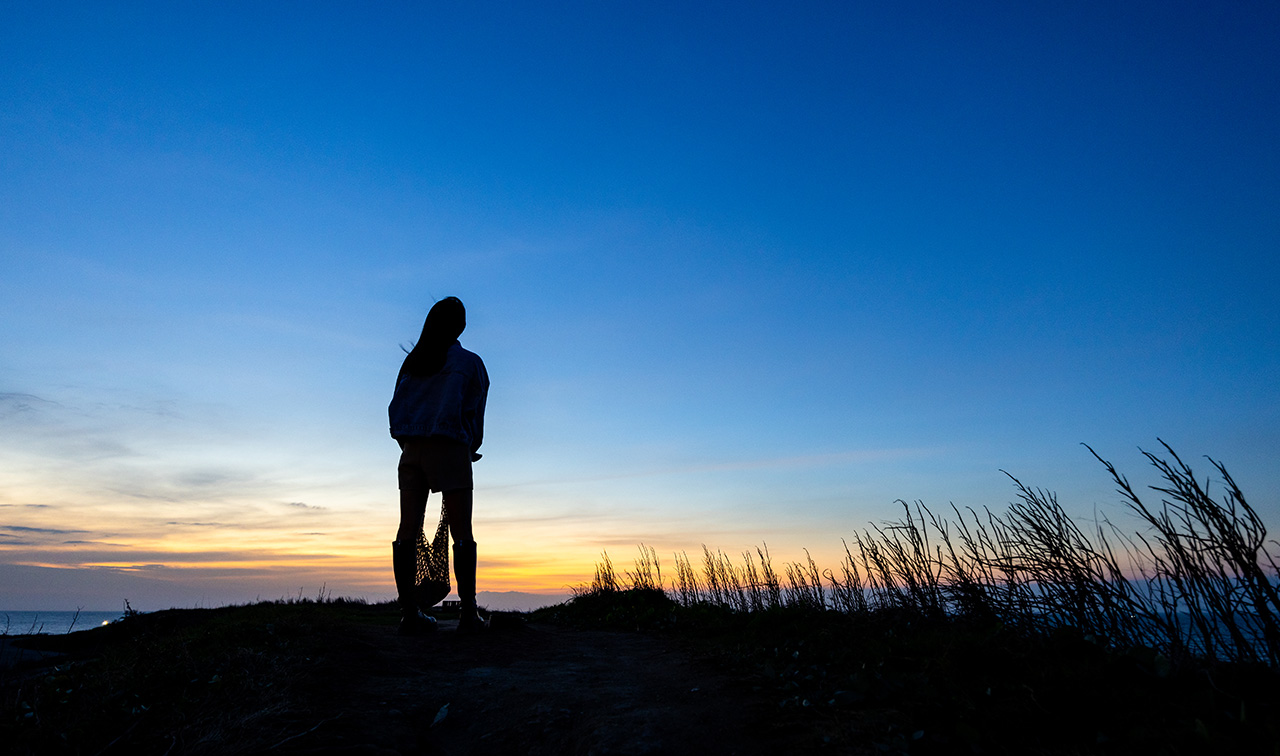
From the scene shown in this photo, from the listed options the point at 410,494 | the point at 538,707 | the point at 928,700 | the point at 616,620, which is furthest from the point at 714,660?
the point at 616,620

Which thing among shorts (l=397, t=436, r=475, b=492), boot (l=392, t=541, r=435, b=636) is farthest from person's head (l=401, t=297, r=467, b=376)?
boot (l=392, t=541, r=435, b=636)

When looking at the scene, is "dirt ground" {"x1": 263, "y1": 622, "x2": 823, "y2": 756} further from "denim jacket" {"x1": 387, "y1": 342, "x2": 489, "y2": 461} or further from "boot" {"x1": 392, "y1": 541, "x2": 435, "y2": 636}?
Answer: "denim jacket" {"x1": 387, "y1": 342, "x2": 489, "y2": 461}

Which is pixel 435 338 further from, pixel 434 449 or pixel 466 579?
pixel 466 579

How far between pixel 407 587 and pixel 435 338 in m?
2.29

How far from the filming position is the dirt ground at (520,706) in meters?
2.81

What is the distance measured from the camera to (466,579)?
577 centimetres

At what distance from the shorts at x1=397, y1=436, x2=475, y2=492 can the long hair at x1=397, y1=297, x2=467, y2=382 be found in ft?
2.20

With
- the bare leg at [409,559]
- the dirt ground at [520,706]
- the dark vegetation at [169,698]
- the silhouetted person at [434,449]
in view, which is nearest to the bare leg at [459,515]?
the silhouetted person at [434,449]

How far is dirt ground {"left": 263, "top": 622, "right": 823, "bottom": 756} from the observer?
281 centimetres

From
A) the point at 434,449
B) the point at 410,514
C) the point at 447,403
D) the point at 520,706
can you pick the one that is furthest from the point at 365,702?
the point at 447,403

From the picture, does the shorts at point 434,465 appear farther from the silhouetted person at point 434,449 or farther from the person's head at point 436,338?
the person's head at point 436,338

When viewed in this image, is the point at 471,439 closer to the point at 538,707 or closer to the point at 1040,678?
the point at 538,707

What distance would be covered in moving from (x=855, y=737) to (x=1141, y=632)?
2.27m

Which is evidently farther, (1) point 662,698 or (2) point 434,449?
(2) point 434,449
